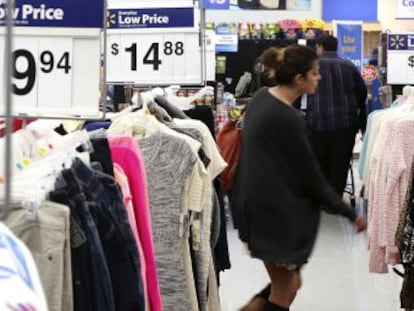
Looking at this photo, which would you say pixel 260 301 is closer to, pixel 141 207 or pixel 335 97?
pixel 141 207

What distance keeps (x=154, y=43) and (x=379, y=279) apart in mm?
2527

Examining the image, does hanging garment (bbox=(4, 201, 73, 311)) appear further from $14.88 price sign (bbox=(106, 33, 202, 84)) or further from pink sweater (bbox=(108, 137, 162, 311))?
$14.88 price sign (bbox=(106, 33, 202, 84))

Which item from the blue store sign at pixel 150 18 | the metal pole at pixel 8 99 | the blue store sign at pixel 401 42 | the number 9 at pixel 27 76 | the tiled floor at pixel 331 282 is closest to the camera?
the metal pole at pixel 8 99

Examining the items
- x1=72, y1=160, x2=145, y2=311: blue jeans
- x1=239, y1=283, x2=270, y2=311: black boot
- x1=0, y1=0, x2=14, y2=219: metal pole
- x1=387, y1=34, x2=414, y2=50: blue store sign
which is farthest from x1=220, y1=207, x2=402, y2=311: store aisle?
x1=0, y1=0, x2=14, y2=219: metal pole

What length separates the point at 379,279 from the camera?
5918 mm

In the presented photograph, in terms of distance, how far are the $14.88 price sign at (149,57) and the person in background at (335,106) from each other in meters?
2.72

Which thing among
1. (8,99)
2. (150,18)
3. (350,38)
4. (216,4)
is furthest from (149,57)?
(350,38)

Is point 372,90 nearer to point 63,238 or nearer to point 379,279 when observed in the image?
point 379,279

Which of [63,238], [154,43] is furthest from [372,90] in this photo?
[63,238]

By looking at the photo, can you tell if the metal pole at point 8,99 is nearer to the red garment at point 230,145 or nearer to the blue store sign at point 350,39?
the red garment at point 230,145

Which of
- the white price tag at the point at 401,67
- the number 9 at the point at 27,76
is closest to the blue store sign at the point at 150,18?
the number 9 at the point at 27,76

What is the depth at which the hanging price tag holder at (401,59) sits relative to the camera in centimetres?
743

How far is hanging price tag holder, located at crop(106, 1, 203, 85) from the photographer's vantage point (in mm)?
4797

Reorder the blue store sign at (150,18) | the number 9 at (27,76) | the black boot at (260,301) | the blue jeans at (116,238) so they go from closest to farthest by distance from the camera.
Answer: the blue jeans at (116,238), the number 9 at (27,76), the black boot at (260,301), the blue store sign at (150,18)
